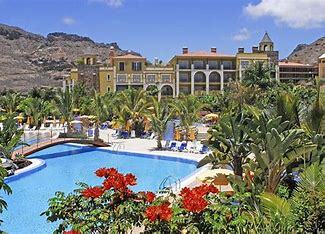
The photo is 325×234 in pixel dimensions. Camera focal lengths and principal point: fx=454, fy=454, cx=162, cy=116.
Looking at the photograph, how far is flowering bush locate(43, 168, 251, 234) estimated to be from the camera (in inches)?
194

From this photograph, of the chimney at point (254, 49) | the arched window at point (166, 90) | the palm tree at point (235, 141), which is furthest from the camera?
the chimney at point (254, 49)

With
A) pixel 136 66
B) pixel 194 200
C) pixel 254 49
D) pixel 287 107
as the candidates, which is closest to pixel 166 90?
pixel 136 66

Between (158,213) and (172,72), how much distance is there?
51897mm

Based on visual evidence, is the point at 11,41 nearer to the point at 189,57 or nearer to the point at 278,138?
the point at 189,57

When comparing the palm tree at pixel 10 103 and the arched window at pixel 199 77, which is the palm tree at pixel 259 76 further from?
the palm tree at pixel 10 103

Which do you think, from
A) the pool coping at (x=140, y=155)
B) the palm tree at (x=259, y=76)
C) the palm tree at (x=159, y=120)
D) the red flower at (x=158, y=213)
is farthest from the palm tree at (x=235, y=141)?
the palm tree at (x=259, y=76)

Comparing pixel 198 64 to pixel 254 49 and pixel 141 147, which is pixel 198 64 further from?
pixel 141 147

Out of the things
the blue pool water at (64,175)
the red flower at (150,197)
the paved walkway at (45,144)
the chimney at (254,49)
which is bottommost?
the blue pool water at (64,175)

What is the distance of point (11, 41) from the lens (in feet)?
374

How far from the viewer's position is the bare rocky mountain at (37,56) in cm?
8506

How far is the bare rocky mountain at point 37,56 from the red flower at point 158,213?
7649 centimetres

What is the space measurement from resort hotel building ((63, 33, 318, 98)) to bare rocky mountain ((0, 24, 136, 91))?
74.0 ft

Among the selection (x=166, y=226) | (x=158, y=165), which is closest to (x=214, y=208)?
(x=166, y=226)

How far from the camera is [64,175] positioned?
1816 centimetres
